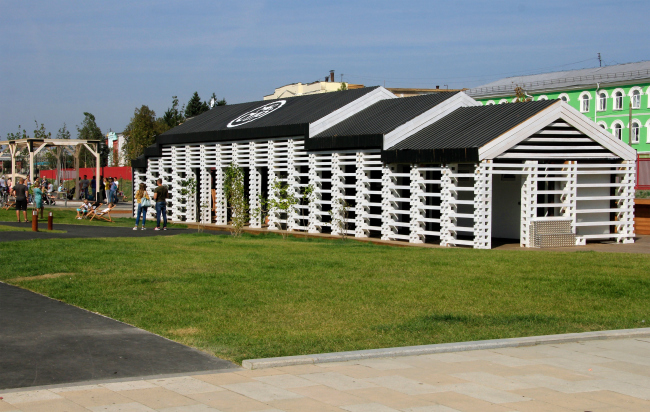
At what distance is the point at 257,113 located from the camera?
102 ft

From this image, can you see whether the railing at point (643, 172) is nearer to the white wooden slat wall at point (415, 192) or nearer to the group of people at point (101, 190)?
the white wooden slat wall at point (415, 192)

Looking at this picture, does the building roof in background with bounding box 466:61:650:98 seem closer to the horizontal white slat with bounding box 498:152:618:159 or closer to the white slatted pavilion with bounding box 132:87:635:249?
the white slatted pavilion with bounding box 132:87:635:249

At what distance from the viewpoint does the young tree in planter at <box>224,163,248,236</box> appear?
2467 centimetres

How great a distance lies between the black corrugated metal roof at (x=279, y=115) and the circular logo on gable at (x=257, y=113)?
335mm

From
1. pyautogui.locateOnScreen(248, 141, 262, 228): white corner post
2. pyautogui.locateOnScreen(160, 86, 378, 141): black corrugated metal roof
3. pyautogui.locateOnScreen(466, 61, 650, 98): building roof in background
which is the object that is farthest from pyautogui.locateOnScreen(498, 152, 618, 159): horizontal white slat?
pyautogui.locateOnScreen(466, 61, 650, 98): building roof in background

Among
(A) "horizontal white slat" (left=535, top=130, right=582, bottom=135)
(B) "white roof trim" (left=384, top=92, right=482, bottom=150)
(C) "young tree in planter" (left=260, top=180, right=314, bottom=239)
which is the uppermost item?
(B) "white roof trim" (left=384, top=92, right=482, bottom=150)

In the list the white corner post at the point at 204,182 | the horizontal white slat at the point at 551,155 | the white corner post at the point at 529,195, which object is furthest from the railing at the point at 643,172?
the white corner post at the point at 204,182

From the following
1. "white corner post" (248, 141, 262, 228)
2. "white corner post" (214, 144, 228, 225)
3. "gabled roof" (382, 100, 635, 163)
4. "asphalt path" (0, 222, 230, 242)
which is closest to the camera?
"gabled roof" (382, 100, 635, 163)

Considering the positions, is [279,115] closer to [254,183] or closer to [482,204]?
[254,183]

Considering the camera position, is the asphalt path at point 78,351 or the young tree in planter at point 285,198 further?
the young tree in planter at point 285,198

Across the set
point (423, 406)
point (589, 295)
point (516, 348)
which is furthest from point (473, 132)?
point (423, 406)

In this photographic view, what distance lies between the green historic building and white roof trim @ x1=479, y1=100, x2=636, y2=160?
4114 cm

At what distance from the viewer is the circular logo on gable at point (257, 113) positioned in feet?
99.5

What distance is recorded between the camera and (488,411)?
19.3ft
